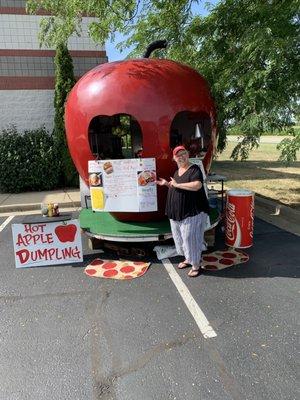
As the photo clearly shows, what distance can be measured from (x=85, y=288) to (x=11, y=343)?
1220 mm

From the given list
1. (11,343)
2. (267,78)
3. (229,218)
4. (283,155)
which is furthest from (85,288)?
(267,78)

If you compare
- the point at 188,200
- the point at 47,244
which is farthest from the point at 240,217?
the point at 47,244

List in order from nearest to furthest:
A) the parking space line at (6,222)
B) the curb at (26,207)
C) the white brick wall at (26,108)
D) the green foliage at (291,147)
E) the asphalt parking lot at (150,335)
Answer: the asphalt parking lot at (150,335)
the green foliage at (291,147)
the parking space line at (6,222)
the curb at (26,207)
the white brick wall at (26,108)

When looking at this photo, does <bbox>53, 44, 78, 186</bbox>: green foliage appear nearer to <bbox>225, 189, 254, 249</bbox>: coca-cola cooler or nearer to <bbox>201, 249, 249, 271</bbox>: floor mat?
<bbox>225, 189, 254, 249</bbox>: coca-cola cooler

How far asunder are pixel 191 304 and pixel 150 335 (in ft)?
2.32

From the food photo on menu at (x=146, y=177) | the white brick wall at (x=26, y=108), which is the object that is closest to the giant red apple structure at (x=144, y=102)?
the food photo on menu at (x=146, y=177)

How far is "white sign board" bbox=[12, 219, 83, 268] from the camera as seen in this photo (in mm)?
5172

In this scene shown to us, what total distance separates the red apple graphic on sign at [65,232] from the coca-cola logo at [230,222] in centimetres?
227

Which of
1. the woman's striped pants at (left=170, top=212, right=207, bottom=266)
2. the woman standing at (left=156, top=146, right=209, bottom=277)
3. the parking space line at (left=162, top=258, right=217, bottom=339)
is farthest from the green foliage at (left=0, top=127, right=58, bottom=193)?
the woman's striped pants at (left=170, top=212, right=207, bottom=266)

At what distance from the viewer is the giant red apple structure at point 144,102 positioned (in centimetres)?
520

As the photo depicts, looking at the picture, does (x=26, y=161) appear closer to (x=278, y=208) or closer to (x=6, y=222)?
(x=6, y=222)

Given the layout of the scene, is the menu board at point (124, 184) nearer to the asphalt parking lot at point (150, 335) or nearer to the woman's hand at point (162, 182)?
the woman's hand at point (162, 182)

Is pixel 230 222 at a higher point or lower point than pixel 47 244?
higher

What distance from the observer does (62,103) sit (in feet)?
36.0
